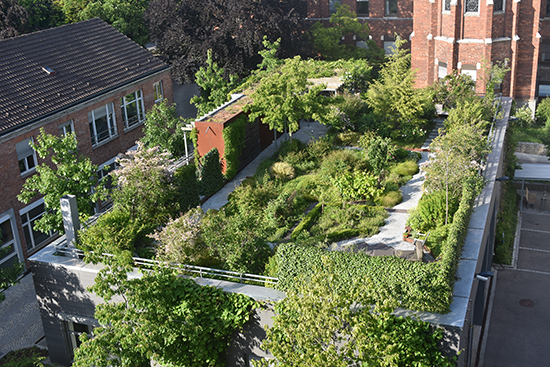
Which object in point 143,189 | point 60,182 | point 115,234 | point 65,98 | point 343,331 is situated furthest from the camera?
point 65,98

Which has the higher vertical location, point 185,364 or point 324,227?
point 324,227

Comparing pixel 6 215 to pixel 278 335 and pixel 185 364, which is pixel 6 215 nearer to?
pixel 185 364

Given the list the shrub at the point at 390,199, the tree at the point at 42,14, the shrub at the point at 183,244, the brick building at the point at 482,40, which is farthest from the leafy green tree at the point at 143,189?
the tree at the point at 42,14

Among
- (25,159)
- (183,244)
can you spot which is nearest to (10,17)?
(25,159)

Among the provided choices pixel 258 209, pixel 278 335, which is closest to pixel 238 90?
pixel 258 209

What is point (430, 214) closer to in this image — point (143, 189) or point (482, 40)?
point (143, 189)

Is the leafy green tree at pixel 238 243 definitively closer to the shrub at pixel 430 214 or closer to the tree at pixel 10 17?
the shrub at pixel 430 214

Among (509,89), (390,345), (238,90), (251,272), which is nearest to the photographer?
(390,345)
